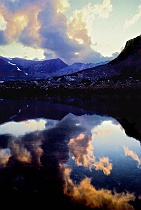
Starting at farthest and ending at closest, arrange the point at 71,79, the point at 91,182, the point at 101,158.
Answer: the point at 71,79
the point at 101,158
the point at 91,182

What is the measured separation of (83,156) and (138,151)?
485cm

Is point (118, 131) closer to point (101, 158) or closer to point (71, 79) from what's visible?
point (101, 158)

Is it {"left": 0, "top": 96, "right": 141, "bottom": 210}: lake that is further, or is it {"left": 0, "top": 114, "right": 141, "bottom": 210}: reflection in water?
{"left": 0, "top": 114, "right": 141, "bottom": 210}: reflection in water

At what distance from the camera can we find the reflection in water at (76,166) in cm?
1497

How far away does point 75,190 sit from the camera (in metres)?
15.3

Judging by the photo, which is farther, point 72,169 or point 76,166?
point 76,166

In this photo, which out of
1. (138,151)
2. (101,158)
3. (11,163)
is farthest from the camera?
(138,151)

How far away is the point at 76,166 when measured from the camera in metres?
19.6

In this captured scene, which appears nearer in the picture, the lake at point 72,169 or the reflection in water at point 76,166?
the lake at point 72,169

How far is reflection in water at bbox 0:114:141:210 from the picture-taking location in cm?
1497

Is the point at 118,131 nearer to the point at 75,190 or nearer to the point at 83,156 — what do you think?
the point at 83,156

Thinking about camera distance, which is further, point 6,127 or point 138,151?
point 6,127

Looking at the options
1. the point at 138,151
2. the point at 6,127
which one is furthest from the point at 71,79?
the point at 138,151

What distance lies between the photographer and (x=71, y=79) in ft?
638
